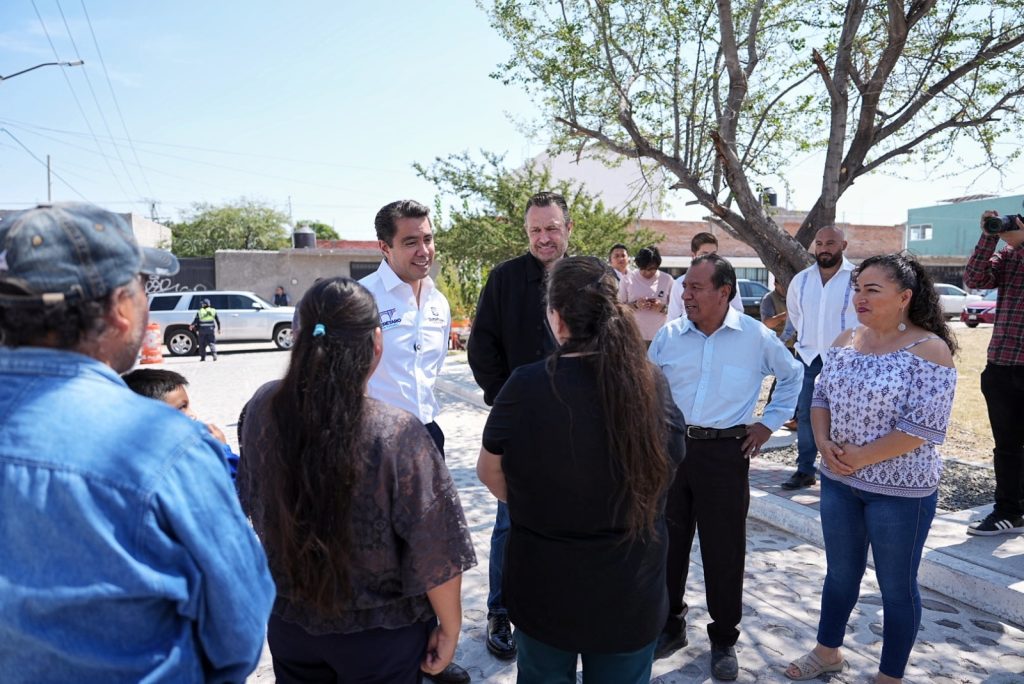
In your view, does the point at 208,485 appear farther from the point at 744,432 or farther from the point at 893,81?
the point at 893,81

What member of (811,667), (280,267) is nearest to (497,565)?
(811,667)

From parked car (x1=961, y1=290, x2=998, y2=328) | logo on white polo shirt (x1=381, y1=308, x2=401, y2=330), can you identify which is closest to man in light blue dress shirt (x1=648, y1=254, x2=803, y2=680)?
logo on white polo shirt (x1=381, y1=308, x2=401, y2=330)

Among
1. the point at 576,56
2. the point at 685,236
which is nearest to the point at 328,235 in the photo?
the point at 685,236

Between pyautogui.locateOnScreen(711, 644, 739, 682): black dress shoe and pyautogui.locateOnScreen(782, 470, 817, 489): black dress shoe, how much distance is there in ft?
9.06

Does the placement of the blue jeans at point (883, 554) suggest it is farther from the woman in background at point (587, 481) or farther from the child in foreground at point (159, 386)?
the child in foreground at point (159, 386)

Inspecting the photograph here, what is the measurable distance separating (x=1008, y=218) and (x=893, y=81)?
13.6 feet

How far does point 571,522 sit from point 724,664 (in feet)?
5.73

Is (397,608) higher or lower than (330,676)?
higher

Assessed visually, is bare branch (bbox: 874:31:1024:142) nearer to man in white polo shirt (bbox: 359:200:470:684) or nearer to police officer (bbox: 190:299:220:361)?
man in white polo shirt (bbox: 359:200:470:684)

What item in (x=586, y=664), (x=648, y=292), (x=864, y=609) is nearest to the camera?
(x=586, y=664)

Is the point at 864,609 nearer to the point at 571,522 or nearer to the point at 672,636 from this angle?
the point at 672,636

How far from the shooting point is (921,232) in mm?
49969

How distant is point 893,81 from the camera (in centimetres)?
774

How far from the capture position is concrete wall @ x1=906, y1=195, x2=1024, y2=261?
46000 mm
